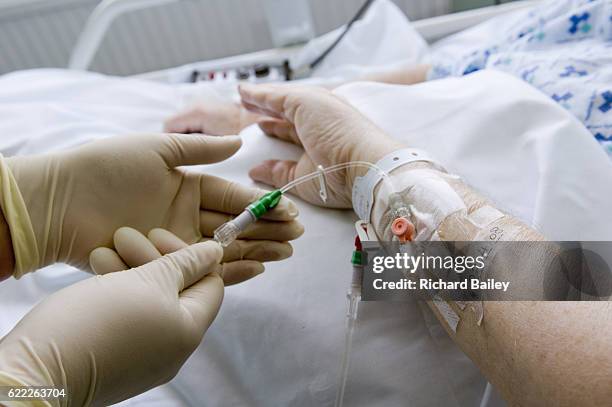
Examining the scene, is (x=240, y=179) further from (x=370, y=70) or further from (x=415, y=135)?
(x=370, y=70)

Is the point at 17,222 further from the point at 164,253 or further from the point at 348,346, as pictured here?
the point at 348,346

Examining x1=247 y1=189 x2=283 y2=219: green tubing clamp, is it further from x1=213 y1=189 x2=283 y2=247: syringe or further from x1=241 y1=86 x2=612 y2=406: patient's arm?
x1=241 y1=86 x2=612 y2=406: patient's arm

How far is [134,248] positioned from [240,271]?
21cm

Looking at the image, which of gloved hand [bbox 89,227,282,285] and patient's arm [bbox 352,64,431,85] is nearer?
gloved hand [bbox 89,227,282,285]

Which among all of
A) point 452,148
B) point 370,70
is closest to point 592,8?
point 452,148

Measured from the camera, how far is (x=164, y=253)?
3.07 ft

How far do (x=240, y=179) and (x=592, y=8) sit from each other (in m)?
0.91

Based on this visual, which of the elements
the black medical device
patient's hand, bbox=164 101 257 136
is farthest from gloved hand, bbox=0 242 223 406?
the black medical device

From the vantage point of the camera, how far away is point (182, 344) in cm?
75

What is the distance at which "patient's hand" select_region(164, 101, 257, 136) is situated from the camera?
143 cm

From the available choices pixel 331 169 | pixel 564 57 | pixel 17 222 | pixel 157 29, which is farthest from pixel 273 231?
pixel 157 29

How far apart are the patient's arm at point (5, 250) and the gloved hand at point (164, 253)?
0.48 ft

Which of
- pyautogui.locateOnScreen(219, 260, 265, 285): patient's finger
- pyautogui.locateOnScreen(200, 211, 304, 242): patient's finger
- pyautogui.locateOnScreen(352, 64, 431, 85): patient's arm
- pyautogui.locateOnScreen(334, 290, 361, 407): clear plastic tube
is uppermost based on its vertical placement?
pyautogui.locateOnScreen(352, 64, 431, 85): patient's arm

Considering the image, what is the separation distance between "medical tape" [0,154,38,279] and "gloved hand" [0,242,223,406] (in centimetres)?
23
